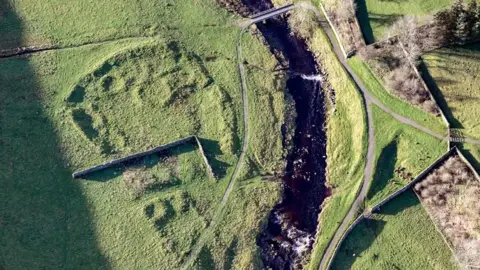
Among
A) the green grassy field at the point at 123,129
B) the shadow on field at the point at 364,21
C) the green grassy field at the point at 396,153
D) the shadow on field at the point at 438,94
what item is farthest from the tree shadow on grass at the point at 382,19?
the green grassy field at the point at 123,129

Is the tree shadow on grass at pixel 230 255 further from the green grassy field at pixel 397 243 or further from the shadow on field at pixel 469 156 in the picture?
the shadow on field at pixel 469 156

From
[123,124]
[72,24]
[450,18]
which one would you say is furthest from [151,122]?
[450,18]

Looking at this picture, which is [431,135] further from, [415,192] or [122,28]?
[122,28]

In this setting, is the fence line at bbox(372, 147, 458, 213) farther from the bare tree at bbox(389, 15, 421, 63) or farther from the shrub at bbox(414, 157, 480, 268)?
the bare tree at bbox(389, 15, 421, 63)

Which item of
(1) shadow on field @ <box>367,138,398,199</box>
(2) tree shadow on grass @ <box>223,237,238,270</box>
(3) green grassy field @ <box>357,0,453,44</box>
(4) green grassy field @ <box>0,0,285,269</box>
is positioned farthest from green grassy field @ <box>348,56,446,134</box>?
(2) tree shadow on grass @ <box>223,237,238,270</box>

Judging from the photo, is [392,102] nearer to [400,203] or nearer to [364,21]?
[364,21]

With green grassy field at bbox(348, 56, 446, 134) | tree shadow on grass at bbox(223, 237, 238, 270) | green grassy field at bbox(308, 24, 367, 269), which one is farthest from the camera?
green grassy field at bbox(348, 56, 446, 134)

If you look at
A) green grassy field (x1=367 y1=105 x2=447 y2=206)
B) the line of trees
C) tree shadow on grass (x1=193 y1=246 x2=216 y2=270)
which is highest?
the line of trees
